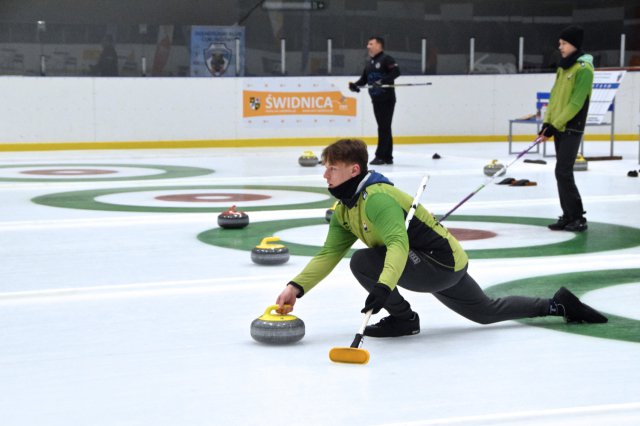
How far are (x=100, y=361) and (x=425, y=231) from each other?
150 cm

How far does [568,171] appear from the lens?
344 inches

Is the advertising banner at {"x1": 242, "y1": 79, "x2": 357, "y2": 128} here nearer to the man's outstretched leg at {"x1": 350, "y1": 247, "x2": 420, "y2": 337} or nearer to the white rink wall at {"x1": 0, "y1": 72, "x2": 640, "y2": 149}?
the white rink wall at {"x1": 0, "y1": 72, "x2": 640, "y2": 149}

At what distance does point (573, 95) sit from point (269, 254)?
10.5 ft

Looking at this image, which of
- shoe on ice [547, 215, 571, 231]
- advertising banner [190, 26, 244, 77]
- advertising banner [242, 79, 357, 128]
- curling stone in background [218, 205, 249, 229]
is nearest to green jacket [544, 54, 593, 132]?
shoe on ice [547, 215, 571, 231]

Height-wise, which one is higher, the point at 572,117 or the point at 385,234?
the point at 572,117

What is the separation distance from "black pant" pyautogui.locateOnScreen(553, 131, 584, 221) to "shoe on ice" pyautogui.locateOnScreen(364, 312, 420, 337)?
4.20 meters

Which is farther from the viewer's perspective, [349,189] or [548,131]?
[548,131]

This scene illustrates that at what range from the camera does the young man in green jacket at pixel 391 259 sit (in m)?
4.43

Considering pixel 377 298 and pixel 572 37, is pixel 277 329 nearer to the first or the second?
pixel 377 298

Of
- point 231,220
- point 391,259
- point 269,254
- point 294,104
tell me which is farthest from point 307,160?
point 391,259

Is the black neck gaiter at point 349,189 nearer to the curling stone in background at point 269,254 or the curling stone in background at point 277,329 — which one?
the curling stone in background at point 277,329

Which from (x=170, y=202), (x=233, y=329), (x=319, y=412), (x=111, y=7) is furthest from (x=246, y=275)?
(x=111, y=7)

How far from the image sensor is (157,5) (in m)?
21.9

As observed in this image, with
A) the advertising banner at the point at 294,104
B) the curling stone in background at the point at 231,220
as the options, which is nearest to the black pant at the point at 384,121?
the advertising banner at the point at 294,104
